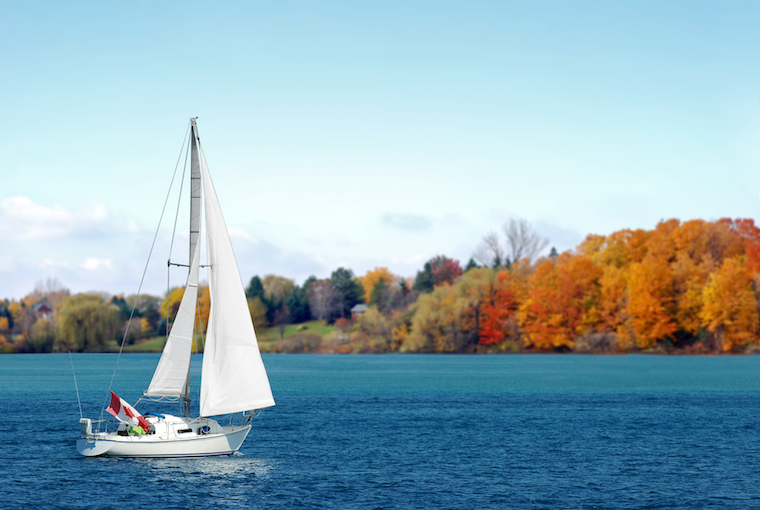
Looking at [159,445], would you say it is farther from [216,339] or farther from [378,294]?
[378,294]

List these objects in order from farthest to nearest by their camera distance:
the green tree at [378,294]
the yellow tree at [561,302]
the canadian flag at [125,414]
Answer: the green tree at [378,294] < the yellow tree at [561,302] < the canadian flag at [125,414]

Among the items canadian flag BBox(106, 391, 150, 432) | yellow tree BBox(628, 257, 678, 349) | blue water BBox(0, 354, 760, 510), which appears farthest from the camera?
yellow tree BBox(628, 257, 678, 349)

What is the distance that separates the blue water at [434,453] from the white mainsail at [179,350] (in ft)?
11.9

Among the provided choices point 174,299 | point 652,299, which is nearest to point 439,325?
point 652,299

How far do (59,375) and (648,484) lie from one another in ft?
267

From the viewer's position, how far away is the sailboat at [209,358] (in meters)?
33.8

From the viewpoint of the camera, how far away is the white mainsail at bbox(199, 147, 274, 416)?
34031mm

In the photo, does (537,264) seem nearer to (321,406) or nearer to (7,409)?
(321,406)

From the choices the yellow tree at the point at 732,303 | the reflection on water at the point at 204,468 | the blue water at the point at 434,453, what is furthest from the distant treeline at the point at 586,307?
the reflection on water at the point at 204,468

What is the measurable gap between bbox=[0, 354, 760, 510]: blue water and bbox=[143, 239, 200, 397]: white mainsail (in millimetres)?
3639

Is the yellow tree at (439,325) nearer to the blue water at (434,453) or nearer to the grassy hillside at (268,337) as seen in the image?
the grassy hillside at (268,337)

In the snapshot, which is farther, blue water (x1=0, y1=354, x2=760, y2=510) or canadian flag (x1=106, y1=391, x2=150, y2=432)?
canadian flag (x1=106, y1=391, x2=150, y2=432)

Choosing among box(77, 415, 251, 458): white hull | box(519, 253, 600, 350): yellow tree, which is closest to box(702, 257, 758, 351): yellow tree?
box(519, 253, 600, 350): yellow tree

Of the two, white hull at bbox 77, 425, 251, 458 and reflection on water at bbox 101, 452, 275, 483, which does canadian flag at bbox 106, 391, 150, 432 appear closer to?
white hull at bbox 77, 425, 251, 458
